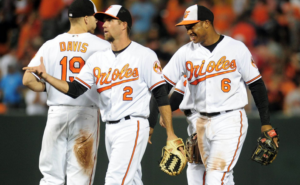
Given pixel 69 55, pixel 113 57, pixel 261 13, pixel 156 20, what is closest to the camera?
pixel 113 57

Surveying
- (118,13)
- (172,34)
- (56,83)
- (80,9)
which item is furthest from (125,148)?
(172,34)

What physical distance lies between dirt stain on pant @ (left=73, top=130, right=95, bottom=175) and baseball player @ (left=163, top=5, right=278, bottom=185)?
114 centimetres

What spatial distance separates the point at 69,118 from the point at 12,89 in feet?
13.3

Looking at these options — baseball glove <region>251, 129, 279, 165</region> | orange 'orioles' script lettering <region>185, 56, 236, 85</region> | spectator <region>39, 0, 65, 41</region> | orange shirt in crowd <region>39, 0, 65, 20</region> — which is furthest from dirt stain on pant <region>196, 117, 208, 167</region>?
orange shirt in crowd <region>39, 0, 65, 20</region>

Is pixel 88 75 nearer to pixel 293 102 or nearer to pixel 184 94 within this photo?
pixel 184 94

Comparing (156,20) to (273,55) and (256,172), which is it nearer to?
(273,55)

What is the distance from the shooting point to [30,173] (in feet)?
20.4

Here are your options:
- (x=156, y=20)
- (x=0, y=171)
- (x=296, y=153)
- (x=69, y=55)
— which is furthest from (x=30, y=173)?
(x=156, y=20)

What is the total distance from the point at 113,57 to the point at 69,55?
0.56 metres

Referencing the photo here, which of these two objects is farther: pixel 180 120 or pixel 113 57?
pixel 180 120

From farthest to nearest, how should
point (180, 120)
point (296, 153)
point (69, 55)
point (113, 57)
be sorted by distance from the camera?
point (180, 120)
point (296, 153)
point (69, 55)
point (113, 57)

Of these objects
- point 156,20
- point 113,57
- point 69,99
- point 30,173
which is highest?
point 156,20

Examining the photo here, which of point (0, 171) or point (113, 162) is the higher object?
point (113, 162)

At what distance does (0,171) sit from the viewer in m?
6.27
